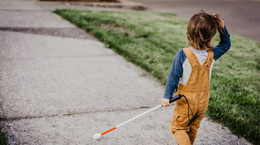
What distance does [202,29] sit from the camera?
1987 millimetres

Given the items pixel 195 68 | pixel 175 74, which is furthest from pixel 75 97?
pixel 195 68

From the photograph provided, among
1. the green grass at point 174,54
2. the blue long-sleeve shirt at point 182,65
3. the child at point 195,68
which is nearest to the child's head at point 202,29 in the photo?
the child at point 195,68

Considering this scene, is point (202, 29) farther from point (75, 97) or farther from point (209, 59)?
point (75, 97)

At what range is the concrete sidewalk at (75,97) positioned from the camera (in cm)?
269

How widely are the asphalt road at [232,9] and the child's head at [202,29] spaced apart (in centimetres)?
534

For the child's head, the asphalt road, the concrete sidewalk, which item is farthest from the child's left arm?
the asphalt road

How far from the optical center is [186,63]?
2092 millimetres

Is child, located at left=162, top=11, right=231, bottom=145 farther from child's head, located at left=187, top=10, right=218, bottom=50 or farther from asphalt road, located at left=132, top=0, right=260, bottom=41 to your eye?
asphalt road, located at left=132, top=0, right=260, bottom=41

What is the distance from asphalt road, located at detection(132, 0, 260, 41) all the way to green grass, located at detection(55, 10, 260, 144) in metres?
1.45

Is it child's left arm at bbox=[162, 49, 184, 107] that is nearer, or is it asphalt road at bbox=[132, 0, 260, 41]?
child's left arm at bbox=[162, 49, 184, 107]

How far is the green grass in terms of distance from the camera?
3.15 metres

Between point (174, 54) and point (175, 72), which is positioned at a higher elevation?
point (175, 72)

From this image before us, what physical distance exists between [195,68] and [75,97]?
Result: 6.15 feet

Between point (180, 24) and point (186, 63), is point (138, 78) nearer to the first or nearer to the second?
point (186, 63)
